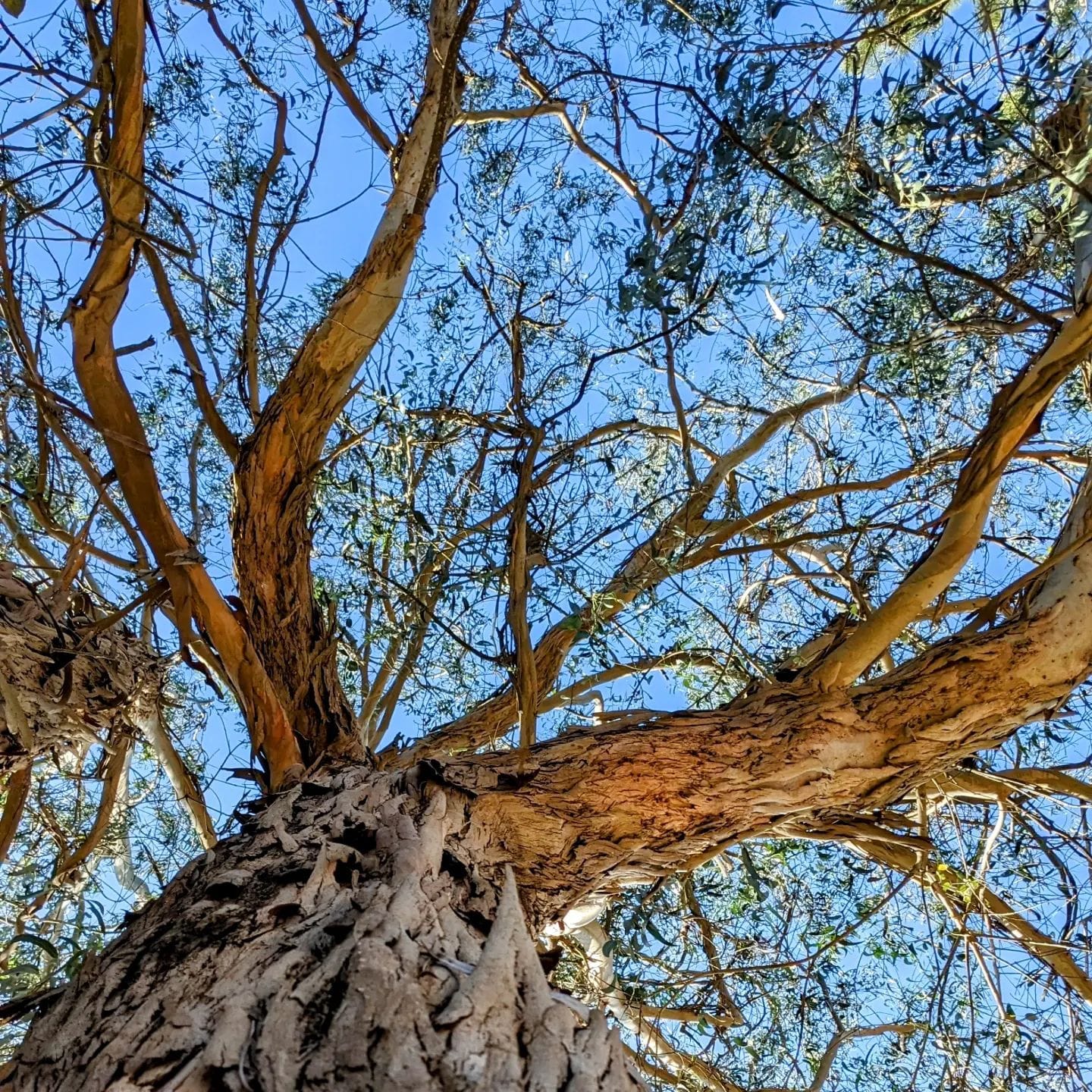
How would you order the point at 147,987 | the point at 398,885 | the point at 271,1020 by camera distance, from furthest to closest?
the point at 398,885 < the point at 147,987 < the point at 271,1020

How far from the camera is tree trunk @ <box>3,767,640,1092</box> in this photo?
3.24 ft

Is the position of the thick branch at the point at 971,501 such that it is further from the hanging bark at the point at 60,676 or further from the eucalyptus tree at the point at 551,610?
the hanging bark at the point at 60,676

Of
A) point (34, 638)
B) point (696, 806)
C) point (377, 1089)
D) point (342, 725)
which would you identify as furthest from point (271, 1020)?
point (34, 638)

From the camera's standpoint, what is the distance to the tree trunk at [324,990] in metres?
0.99

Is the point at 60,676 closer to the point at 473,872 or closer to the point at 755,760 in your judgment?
the point at 473,872

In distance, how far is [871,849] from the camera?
288 cm

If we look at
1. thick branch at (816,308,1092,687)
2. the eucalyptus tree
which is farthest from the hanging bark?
thick branch at (816,308,1092,687)

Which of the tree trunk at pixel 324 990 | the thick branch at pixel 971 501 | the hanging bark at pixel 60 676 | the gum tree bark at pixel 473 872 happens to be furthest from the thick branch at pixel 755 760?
the hanging bark at pixel 60 676

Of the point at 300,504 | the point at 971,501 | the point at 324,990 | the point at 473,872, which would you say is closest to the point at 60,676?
the point at 300,504

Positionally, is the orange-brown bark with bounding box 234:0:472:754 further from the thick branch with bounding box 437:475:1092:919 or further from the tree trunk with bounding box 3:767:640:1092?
the tree trunk with bounding box 3:767:640:1092

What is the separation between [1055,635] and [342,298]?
7.16 feet

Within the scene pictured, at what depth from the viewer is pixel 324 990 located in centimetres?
112

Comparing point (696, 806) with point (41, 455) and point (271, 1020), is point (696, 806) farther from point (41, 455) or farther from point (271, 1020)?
point (41, 455)

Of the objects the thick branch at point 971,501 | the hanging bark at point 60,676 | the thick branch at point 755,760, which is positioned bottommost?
the thick branch at point 755,760
